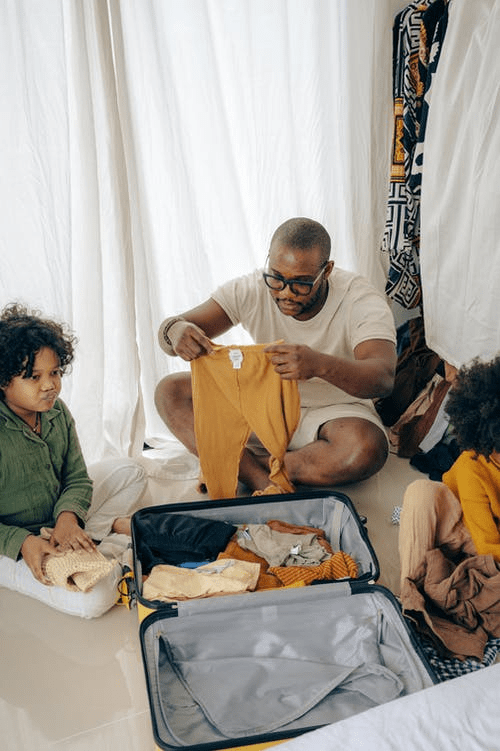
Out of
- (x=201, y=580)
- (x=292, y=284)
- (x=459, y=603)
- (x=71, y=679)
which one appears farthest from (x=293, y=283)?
(x=71, y=679)

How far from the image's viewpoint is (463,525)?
1981mm

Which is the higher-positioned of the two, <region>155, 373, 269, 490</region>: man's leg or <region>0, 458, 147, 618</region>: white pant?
<region>155, 373, 269, 490</region>: man's leg

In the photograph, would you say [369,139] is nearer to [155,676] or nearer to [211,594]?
[211,594]

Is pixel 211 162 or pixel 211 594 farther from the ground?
pixel 211 162

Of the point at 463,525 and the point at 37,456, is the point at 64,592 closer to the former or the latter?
the point at 37,456

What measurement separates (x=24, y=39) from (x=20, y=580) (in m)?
1.68

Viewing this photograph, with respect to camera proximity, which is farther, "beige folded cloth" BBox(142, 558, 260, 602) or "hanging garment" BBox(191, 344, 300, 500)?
"hanging garment" BBox(191, 344, 300, 500)

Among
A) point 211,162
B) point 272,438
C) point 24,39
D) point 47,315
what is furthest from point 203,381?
point 24,39

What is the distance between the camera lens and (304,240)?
7.69ft

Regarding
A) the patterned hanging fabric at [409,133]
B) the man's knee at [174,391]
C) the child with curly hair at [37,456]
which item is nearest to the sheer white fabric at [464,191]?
the patterned hanging fabric at [409,133]

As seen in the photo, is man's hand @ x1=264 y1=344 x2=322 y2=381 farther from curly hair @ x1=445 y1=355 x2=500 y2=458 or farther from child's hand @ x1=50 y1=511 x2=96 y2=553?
child's hand @ x1=50 y1=511 x2=96 y2=553

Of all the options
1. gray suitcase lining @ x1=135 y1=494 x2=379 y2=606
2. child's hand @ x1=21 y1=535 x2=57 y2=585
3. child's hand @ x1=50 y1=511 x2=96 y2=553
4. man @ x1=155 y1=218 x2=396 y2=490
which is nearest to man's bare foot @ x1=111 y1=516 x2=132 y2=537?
gray suitcase lining @ x1=135 y1=494 x2=379 y2=606

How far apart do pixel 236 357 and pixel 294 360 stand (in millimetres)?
192

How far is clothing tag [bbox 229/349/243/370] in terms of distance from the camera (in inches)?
89.3
